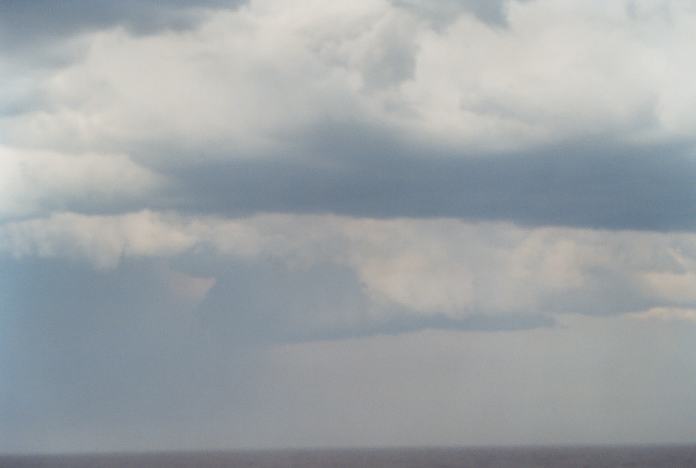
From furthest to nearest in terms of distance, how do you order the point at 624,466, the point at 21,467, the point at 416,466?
1. the point at 21,467
2. the point at 416,466
3. the point at 624,466

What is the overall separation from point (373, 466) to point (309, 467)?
10245mm

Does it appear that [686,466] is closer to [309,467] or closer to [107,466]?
[309,467]

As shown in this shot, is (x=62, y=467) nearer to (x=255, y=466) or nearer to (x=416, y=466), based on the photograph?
(x=255, y=466)

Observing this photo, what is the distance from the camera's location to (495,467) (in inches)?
5049

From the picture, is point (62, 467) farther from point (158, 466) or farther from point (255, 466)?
point (255, 466)

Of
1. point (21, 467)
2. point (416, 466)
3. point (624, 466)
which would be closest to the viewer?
point (624, 466)

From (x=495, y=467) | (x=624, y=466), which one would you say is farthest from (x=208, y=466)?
(x=624, y=466)

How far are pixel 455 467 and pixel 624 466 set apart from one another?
23.3 m

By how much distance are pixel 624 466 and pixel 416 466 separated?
97.5ft

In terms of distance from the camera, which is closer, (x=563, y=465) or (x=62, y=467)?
(x=563, y=465)

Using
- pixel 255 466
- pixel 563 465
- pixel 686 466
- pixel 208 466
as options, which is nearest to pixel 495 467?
pixel 563 465

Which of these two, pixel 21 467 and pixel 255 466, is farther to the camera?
pixel 21 467

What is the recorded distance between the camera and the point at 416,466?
135 meters

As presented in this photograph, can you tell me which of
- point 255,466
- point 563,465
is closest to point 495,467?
point 563,465
